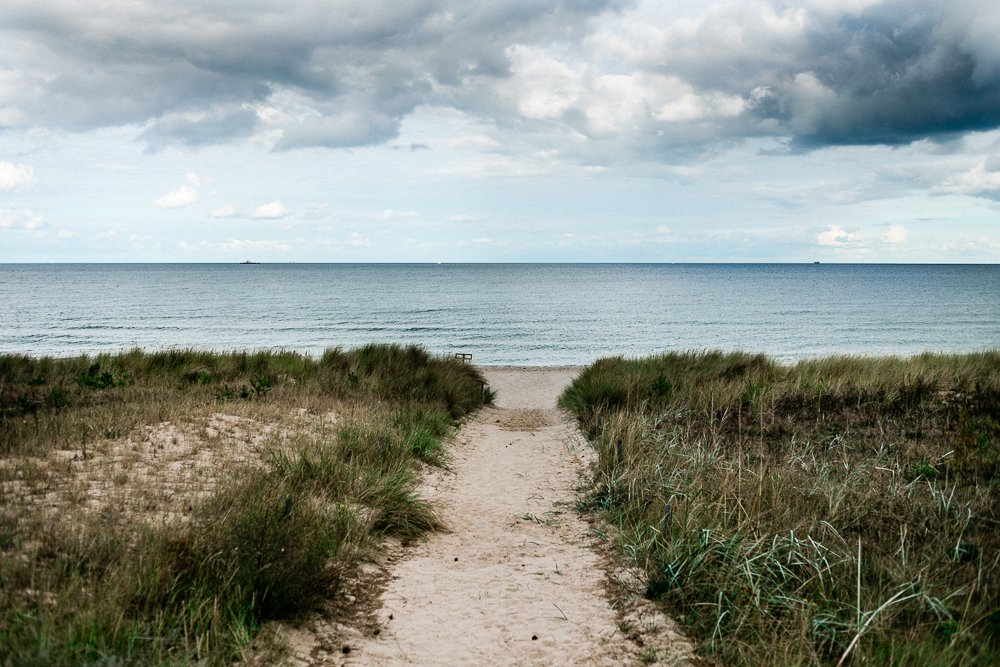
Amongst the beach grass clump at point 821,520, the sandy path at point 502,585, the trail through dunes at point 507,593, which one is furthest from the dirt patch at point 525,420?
the trail through dunes at point 507,593

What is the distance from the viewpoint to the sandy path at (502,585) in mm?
4141

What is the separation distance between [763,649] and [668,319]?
48.5 metres

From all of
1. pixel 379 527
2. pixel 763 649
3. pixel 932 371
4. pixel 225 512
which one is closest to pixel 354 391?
pixel 379 527

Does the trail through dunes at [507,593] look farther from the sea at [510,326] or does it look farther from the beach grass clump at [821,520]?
the sea at [510,326]

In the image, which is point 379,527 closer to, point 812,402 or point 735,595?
point 735,595

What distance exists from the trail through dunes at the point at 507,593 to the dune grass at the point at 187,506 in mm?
502

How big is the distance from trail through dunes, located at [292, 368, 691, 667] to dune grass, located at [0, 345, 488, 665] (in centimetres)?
50

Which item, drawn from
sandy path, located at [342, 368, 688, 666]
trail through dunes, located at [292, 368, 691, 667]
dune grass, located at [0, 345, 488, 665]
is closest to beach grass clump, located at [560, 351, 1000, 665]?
trail through dunes, located at [292, 368, 691, 667]

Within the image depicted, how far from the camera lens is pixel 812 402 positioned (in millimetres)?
10602

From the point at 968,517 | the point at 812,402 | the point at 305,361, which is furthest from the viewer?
the point at 305,361

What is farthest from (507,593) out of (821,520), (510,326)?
(510,326)

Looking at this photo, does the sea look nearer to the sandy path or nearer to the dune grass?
the dune grass

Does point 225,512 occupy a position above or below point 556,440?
above

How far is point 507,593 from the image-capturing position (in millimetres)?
5074
